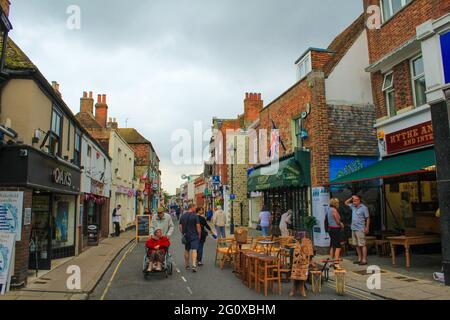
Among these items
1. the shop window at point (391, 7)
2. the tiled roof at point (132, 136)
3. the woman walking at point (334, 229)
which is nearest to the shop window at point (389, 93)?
the shop window at point (391, 7)

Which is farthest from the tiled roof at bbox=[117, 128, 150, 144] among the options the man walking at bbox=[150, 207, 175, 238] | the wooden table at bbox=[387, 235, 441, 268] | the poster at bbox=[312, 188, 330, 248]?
the wooden table at bbox=[387, 235, 441, 268]

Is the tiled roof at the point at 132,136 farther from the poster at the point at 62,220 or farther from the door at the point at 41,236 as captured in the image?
the door at the point at 41,236

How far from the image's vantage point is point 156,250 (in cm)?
909

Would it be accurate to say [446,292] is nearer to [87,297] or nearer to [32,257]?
[87,297]

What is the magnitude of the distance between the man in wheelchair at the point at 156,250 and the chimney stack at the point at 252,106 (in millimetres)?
20723

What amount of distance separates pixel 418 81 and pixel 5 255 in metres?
12.1

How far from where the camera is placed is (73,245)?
13.2 metres

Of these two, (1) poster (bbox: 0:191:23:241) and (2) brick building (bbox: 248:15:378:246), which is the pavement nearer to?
(1) poster (bbox: 0:191:23:241)

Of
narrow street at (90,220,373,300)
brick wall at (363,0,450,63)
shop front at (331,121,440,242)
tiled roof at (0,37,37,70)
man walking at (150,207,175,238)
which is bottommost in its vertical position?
narrow street at (90,220,373,300)

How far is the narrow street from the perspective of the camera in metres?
7.16

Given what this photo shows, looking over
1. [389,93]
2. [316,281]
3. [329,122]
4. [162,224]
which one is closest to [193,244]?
[162,224]

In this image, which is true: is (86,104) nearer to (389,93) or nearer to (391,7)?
(389,93)

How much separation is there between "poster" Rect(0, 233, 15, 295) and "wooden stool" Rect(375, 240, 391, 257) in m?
10.7

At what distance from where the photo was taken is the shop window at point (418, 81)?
35.1 ft
